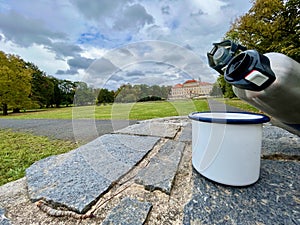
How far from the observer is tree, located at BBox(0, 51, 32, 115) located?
10203 millimetres

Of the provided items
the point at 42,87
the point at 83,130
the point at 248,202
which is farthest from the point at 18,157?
the point at 42,87

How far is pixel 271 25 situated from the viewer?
16.1 ft

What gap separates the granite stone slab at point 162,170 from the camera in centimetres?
76

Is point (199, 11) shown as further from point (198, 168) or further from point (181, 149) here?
point (198, 168)

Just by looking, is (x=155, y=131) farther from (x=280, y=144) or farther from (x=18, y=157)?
(x=18, y=157)

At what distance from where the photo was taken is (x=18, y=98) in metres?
11.0

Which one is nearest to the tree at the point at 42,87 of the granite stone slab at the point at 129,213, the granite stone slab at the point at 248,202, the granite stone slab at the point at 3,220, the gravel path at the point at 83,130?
the gravel path at the point at 83,130

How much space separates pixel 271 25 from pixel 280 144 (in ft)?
17.8

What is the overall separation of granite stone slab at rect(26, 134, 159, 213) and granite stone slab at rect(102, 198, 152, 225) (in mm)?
116

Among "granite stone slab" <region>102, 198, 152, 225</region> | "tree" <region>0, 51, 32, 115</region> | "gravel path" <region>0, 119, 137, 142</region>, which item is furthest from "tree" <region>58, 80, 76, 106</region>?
"tree" <region>0, 51, 32, 115</region>

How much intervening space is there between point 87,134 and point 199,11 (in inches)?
85.7

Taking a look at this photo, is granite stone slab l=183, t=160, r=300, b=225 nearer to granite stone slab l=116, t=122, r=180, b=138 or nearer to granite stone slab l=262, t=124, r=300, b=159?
granite stone slab l=262, t=124, r=300, b=159

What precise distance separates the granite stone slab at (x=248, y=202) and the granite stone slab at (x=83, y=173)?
406 mm

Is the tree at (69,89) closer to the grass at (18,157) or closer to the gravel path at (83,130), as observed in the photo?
the gravel path at (83,130)
